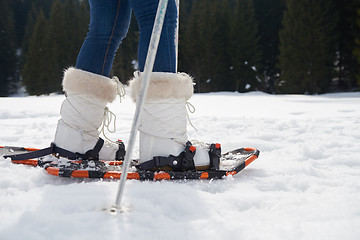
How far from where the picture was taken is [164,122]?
1.17 meters

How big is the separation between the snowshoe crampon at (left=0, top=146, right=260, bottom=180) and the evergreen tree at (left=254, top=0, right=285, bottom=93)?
19754 millimetres

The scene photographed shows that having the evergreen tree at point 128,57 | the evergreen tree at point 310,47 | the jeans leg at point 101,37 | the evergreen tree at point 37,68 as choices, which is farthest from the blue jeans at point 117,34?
the evergreen tree at point 37,68

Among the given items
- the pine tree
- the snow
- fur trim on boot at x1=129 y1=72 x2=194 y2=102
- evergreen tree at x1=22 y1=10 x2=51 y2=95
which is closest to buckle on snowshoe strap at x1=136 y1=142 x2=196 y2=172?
the snow

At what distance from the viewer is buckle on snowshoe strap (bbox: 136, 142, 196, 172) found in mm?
1172

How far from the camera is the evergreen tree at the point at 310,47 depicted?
14758 mm

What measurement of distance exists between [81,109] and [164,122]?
411mm

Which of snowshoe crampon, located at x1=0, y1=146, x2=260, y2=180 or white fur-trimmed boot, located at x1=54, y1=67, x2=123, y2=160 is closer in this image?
snowshoe crampon, located at x1=0, y1=146, x2=260, y2=180

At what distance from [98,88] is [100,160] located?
35 cm

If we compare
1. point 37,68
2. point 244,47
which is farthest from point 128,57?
point 244,47

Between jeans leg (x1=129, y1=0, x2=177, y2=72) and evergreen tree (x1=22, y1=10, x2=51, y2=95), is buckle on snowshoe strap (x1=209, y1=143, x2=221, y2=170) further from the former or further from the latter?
evergreen tree (x1=22, y1=10, x2=51, y2=95)

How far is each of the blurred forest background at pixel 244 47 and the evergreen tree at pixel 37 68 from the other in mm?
71

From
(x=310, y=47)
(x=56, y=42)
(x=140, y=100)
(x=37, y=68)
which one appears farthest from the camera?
(x=37, y=68)

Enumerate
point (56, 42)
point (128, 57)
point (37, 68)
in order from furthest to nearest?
1. point (37, 68)
2. point (56, 42)
3. point (128, 57)

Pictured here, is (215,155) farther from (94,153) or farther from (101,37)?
(101,37)
